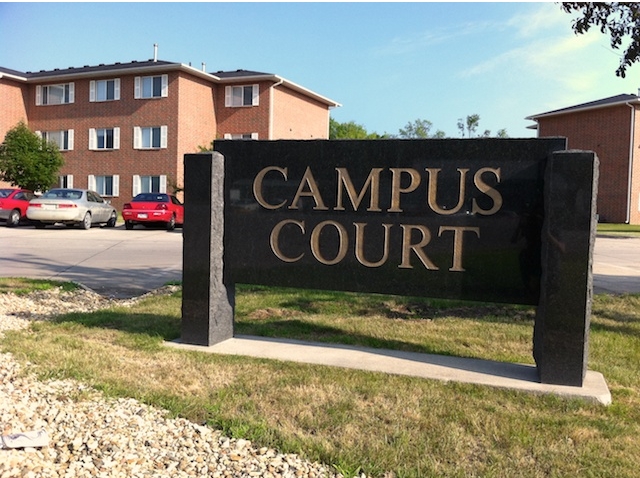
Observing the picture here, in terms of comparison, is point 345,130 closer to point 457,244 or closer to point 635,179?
point 635,179

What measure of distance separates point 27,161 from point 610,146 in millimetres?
31695

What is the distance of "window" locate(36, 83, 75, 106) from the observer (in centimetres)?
3469

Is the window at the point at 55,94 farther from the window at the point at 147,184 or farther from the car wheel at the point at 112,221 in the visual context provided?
the car wheel at the point at 112,221

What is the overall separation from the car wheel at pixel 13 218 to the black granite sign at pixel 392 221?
64.4 ft

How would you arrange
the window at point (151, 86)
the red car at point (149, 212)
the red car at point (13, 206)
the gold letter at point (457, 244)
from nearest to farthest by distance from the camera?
→ 1. the gold letter at point (457, 244)
2. the red car at point (13, 206)
3. the red car at point (149, 212)
4. the window at point (151, 86)

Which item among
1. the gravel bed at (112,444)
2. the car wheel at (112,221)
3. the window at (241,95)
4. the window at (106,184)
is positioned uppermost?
the window at (241,95)

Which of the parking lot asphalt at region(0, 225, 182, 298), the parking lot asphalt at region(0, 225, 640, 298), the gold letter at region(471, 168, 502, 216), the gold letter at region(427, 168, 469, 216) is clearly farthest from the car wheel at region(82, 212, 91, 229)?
the gold letter at region(471, 168, 502, 216)

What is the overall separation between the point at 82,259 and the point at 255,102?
22.4m

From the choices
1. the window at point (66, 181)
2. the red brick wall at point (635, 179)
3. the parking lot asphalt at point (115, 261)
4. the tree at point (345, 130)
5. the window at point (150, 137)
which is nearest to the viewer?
the parking lot asphalt at point (115, 261)

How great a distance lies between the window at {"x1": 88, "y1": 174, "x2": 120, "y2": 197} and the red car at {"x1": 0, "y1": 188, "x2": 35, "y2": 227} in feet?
34.8

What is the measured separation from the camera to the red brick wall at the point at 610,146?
34.5 metres

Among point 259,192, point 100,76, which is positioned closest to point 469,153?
point 259,192

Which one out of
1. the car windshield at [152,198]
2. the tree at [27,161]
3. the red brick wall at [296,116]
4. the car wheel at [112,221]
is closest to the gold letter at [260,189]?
the car windshield at [152,198]

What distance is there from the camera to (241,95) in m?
34.1
